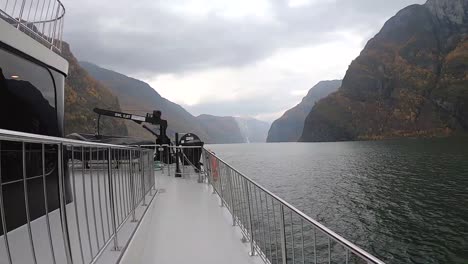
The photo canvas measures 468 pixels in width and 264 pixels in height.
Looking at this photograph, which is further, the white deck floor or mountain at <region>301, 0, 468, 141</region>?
mountain at <region>301, 0, 468, 141</region>

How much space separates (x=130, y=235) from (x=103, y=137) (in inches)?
413

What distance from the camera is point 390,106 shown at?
162875 millimetres

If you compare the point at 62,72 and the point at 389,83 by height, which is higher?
the point at 389,83

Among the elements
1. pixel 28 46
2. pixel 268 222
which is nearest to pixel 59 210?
pixel 268 222

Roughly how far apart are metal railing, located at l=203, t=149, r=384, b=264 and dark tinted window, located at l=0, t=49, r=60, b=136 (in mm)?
3322

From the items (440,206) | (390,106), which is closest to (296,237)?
(440,206)

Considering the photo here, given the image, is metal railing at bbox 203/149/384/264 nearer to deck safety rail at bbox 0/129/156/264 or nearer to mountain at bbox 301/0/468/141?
deck safety rail at bbox 0/129/156/264

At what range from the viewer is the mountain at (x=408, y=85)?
144m

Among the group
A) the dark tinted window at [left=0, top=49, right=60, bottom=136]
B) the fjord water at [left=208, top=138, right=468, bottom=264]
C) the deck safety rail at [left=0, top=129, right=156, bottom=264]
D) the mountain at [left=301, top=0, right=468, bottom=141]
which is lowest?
the fjord water at [left=208, top=138, right=468, bottom=264]

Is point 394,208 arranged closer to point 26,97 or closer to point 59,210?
point 26,97

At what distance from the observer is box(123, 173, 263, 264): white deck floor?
4332 mm

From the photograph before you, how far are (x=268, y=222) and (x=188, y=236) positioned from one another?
1.26m

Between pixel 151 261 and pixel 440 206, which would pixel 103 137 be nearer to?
pixel 151 261

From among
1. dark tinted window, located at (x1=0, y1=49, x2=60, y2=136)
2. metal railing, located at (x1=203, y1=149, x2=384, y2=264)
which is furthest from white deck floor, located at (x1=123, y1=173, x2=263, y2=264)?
dark tinted window, located at (x1=0, y1=49, x2=60, y2=136)
